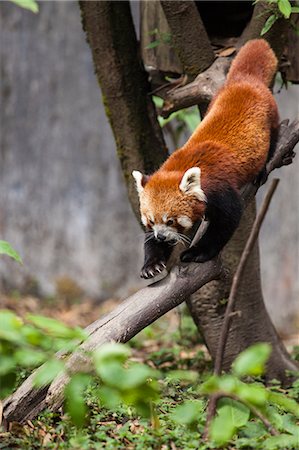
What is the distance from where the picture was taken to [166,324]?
639 centimetres

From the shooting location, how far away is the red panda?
9.77 ft

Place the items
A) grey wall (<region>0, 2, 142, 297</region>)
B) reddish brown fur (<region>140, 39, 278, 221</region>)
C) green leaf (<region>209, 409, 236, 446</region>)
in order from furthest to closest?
grey wall (<region>0, 2, 142, 297</region>) < reddish brown fur (<region>140, 39, 278, 221</region>) < green leaf (<region>209, 409, 236, 446</region>)

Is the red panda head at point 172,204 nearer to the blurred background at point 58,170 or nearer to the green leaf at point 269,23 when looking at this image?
the green leaf at point 269,23

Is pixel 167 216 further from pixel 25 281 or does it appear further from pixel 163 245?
pixel 25 281

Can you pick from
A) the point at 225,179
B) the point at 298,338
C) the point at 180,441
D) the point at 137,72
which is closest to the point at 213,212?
the point at 225,179

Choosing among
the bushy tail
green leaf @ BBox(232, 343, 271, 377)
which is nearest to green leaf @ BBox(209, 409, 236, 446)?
green leaf @ BBox(232, 343, 271, 377)

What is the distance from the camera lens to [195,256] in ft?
9.77

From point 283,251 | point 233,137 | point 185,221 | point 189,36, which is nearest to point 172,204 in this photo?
point 185,221

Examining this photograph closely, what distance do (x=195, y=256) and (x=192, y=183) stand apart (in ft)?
0.98

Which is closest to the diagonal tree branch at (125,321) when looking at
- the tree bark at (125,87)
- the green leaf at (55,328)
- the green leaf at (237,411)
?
the green leaf at (237,411)

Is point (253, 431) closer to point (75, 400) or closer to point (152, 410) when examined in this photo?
point (152, 410)

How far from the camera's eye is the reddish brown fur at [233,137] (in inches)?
118

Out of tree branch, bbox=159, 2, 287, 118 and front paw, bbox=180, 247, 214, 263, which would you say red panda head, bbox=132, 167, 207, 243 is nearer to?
front paw, bbox=180, 247, 214, 263

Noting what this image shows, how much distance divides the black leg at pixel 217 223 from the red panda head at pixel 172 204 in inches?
2.4
